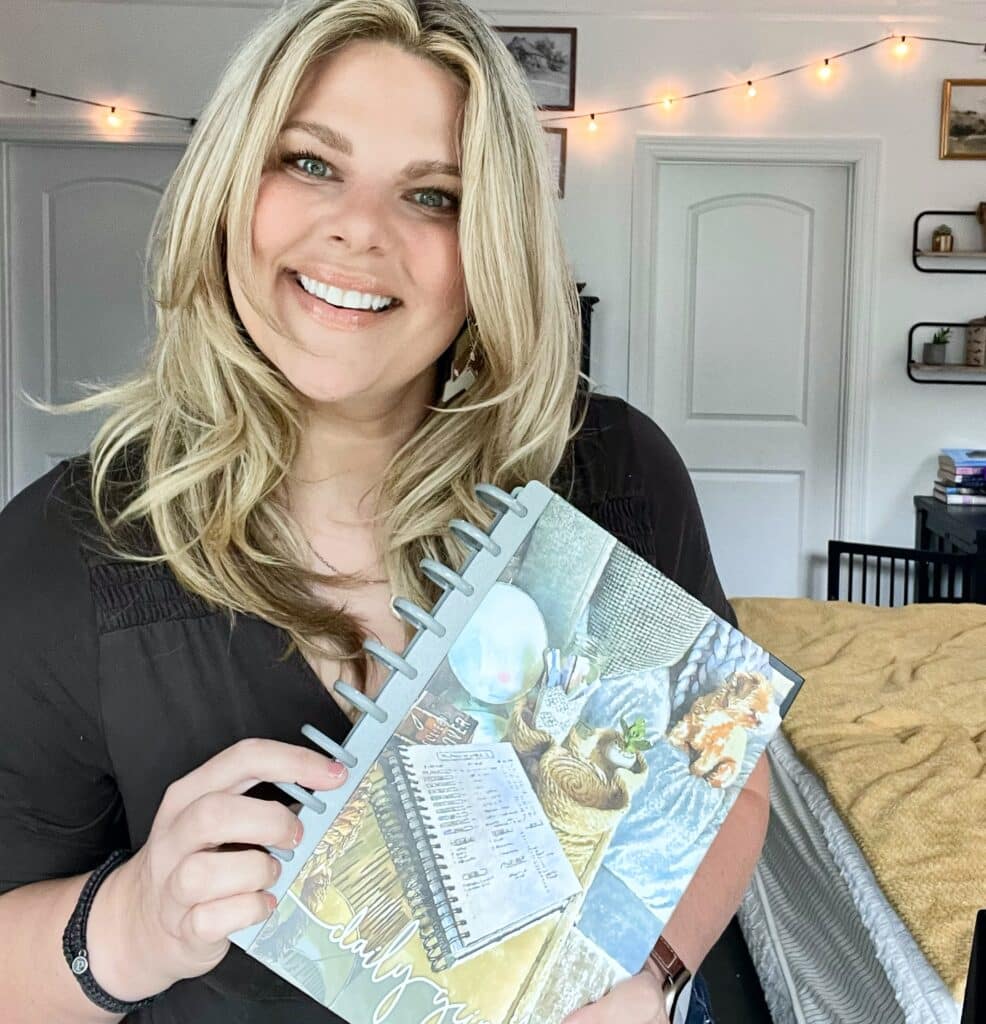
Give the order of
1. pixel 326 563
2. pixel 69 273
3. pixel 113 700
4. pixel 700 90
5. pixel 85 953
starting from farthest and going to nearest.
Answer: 1. pixel 69 273
2. pixel 700 90
3. pixel 326 563
4. pixel 113 700
5. pixel 85 953

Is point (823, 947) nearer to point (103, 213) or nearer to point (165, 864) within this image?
point (165, 864)

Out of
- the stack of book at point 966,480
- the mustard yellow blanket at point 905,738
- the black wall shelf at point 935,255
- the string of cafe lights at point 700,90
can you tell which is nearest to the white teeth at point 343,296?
the mustard yellow blanket at point 905,738

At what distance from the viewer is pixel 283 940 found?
1.82ft

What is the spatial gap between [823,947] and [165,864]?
1.32 metres

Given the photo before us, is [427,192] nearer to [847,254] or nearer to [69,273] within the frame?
[847,254]

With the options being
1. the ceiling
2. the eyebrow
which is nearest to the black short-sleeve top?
the eyebrow

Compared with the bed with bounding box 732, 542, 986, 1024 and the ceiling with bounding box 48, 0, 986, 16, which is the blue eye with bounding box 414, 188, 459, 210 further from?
the ceiling with bounding box 48, 0, 986, 16

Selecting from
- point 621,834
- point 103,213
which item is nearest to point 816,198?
point 103,213

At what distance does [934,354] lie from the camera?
3973 mm

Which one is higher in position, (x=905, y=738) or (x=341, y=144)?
(x=341, y=144)

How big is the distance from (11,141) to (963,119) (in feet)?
11.8

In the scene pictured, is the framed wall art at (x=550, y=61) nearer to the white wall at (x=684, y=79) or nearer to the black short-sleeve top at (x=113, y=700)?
the white wall at (x=684, y=79)

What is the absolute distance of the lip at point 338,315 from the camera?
77cm

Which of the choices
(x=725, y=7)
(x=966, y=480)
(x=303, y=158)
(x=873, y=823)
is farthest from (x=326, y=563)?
(x=725, y=7)
